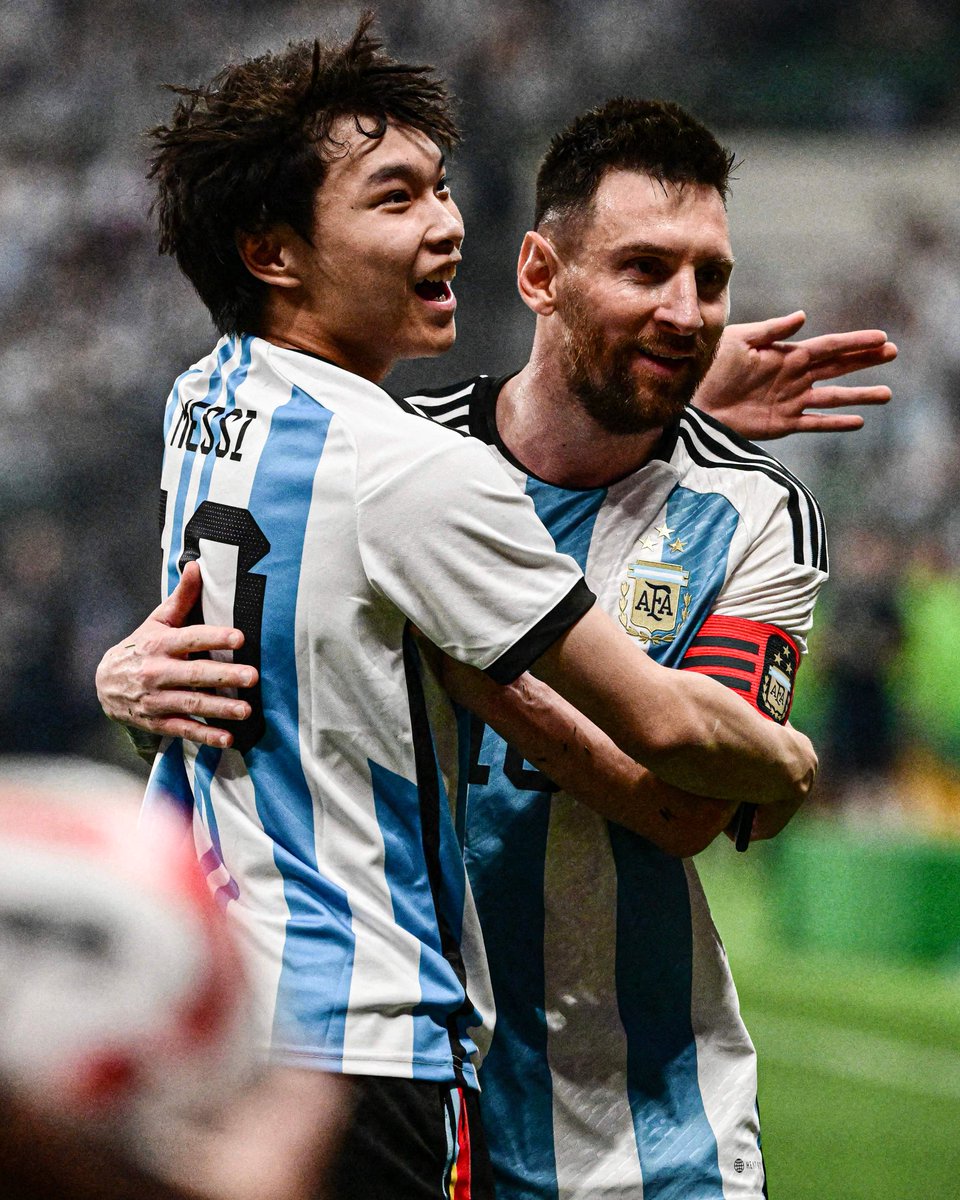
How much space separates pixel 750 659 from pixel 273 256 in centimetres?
87

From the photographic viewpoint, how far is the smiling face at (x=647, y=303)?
2422 millimetres

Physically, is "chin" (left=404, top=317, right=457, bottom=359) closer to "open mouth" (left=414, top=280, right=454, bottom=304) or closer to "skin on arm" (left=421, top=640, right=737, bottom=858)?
"open mouth" (left=414, top=280, right=454, bottom=304)

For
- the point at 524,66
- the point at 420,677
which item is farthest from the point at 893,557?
the point at 420,677

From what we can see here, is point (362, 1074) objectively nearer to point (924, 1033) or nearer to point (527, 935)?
point (527, 935)

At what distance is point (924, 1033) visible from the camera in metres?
6.45

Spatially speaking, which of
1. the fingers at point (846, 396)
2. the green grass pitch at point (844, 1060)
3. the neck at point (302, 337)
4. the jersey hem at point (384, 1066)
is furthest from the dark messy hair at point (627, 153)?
the green grass pitch at point (844, 1060)

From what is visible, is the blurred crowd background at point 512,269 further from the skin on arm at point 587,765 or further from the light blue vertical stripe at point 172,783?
the light blue vertical stripe at point 172,783

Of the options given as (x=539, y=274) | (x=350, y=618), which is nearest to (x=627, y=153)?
(x=539, y=274)

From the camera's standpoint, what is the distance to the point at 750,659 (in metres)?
2.23

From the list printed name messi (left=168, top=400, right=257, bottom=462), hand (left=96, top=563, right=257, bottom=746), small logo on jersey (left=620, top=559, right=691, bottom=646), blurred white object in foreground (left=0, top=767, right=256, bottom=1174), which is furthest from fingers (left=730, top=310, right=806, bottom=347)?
blurred white object in foreground (left=0, top=767, right=256, bottom=1174)

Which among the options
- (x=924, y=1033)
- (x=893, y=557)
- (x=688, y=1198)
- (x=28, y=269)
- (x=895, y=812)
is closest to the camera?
(x=688, y=1198)

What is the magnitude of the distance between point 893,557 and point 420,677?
753cm

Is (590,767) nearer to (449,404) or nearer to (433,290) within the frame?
(433,290)

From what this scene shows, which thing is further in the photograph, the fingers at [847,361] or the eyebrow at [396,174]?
A: the fingers at [847,361]
